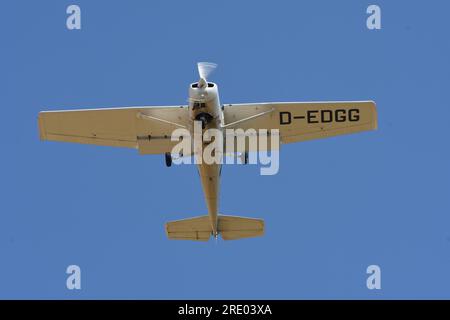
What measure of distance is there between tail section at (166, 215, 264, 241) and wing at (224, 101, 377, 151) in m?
3.10

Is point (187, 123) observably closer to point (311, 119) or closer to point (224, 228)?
point (311, 119)

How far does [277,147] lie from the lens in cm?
2845

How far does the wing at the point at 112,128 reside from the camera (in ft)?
92.2

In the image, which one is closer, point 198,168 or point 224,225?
point 198,168

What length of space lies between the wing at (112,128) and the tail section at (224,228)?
294cm

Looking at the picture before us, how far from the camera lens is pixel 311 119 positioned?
28.4m

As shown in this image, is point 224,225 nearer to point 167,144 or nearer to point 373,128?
point 167,144

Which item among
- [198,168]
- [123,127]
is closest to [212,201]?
[198,168]

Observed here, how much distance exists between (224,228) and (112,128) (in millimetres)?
4543

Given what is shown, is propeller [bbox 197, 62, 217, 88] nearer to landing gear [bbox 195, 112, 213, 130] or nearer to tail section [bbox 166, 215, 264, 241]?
landing gear [bbox 195, 112, 213, 130]

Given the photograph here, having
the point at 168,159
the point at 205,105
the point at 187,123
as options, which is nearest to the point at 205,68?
the point at 205,105

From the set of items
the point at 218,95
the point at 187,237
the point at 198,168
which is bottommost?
the point at 187,237

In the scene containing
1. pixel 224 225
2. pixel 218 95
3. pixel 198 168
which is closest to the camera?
pixel 218 95

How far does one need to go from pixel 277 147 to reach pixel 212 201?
2.32 meters
